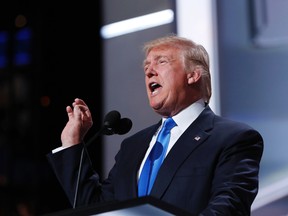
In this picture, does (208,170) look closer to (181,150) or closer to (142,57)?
(181,150)

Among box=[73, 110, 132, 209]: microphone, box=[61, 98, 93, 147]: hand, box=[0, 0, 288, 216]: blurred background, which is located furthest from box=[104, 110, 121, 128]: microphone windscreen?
box=[0, 0, 288, 216]: blurred background

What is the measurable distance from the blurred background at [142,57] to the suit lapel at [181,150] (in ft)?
1.46

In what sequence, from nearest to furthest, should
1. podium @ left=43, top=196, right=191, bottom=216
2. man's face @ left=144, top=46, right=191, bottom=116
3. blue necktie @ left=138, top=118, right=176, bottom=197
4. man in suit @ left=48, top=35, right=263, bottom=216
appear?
podium @ left=43, top=196, right=191, bottom=216 → man in suit @ left=48, top=35, right=263, bottom=216 → blue necktie @ left=138, top=118, right=176, bottom=197 → man's face @ left=144, top=46, right=191, bottom=116

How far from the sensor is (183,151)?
159 centimetres

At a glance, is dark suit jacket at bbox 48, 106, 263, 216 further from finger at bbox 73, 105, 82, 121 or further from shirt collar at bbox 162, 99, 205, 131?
finger at bbox 73, 105, 82, 121

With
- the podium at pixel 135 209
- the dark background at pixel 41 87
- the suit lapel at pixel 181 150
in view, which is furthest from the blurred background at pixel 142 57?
the podium at pixel 135 209

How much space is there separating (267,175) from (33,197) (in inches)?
114

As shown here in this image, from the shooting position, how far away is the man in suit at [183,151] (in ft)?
4.98

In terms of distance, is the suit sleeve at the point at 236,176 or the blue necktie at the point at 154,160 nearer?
the suit sleeve at the point at 236,176

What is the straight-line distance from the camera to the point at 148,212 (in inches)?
37.5

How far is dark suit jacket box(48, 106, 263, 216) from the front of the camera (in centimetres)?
147

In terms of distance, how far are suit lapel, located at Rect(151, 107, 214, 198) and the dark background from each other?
840 millimetres

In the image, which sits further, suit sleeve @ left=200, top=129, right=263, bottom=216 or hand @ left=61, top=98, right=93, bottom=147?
hand @ left=61, top=98, right=93, bottom=147

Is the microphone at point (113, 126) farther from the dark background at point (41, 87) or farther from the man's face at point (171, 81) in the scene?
the dark background at point (41, 87)
